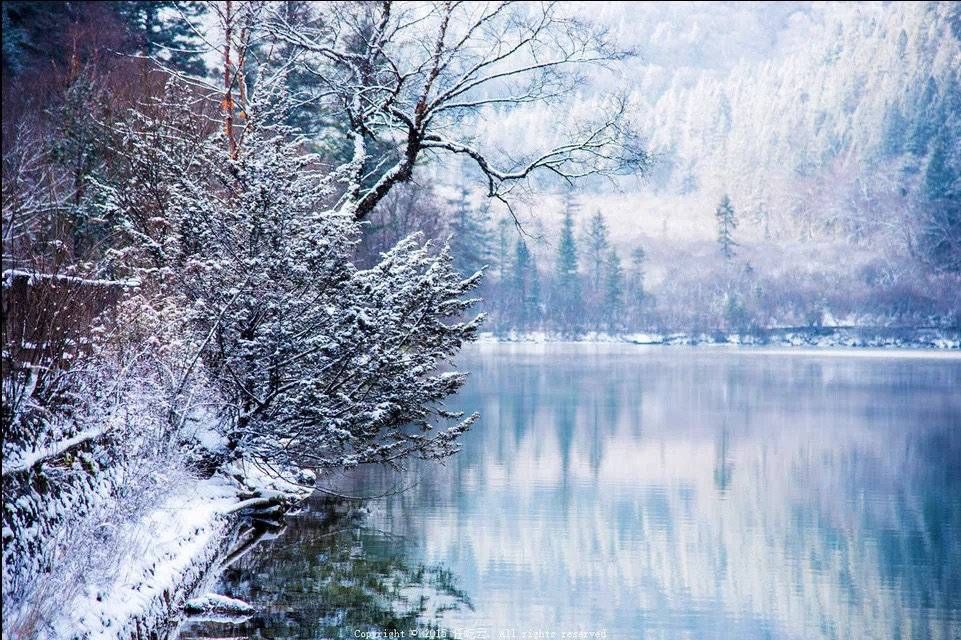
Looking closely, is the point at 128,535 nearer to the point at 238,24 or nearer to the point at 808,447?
the point at 238,24

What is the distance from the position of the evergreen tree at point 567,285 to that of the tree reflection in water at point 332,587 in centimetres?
8442

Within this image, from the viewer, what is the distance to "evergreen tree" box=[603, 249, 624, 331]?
319 feet

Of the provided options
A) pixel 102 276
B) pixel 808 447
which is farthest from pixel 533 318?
pixel 102 276

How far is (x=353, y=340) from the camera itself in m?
13.1

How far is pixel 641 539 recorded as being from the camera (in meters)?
14.4

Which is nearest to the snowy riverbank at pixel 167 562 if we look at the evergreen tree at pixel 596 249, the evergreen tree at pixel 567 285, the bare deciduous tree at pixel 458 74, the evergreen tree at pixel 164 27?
the bare deciduous tree at pixel 458 74

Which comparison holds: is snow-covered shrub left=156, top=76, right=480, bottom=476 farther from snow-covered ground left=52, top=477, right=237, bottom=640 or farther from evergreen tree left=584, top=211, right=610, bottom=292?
evergreen tree left=584, top=211, right=610, bottom=292

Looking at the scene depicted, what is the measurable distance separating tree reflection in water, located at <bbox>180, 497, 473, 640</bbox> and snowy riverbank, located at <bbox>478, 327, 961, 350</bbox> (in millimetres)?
70092

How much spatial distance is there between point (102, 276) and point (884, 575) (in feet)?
35.7

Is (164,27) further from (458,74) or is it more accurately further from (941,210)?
(941,210)

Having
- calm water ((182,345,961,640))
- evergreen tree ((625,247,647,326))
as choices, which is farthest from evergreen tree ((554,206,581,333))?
calm water ((182,345,961,640))

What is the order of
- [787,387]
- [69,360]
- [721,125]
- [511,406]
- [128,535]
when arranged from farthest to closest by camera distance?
[721,125] → [787,387] → [511,406] → [69,360] → [128,535]

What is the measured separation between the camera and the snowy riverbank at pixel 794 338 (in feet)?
251

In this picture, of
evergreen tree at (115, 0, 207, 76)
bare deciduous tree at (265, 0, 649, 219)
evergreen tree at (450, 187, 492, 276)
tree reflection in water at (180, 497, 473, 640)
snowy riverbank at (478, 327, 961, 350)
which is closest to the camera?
tree reflection in water at (180, 497, 473, 640)
